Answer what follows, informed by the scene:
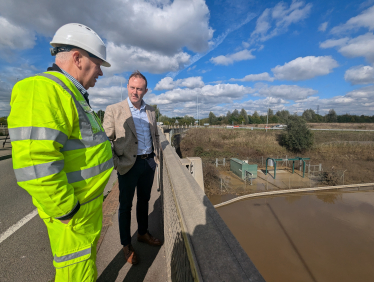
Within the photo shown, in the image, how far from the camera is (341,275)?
22.9 ft

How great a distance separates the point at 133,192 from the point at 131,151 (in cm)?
→ 58

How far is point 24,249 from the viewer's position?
2.97 metres

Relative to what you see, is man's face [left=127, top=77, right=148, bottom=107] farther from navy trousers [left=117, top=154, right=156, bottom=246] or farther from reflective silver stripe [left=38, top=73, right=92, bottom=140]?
reflective silver stripe [left=38, top=73, right=92, bottom=140]

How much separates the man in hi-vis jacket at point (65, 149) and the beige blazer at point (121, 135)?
38.0 inches

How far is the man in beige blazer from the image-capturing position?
2.49 metres

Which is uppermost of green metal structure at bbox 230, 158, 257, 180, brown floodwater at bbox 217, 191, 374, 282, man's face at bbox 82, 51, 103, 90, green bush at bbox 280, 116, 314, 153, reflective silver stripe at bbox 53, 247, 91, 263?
man's face at bbox 82, 51, 103, 90

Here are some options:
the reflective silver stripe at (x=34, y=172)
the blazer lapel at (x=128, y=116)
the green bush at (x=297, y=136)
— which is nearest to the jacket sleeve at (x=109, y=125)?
the blazer lapel at (x=128, y=116)

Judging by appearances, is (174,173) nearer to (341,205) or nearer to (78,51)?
(78,51)

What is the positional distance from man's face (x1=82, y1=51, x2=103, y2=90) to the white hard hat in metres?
0.06

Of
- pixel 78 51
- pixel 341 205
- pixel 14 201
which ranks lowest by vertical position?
pixel 341 205

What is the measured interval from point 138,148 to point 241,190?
47.2 feet

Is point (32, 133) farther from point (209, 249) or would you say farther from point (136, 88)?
point (136, 88)

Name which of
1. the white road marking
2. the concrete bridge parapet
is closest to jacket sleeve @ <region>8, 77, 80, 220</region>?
the concrete bridge parapet

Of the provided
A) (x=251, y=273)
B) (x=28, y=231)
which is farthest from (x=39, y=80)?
(x=28, y=231)
